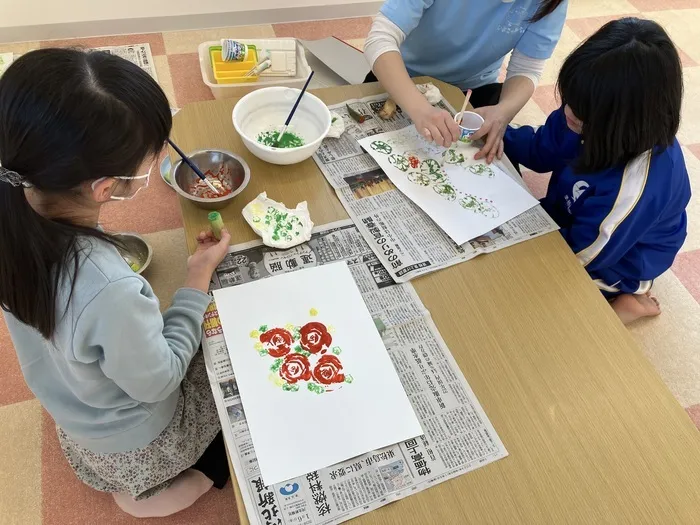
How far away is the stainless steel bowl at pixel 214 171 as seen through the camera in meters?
0.98

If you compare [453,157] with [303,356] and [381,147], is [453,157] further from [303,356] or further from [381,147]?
[303,356]

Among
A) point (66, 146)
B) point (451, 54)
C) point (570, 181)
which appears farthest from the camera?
point (451, 54)

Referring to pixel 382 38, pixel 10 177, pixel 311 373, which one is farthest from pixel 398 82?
pixel 10 177

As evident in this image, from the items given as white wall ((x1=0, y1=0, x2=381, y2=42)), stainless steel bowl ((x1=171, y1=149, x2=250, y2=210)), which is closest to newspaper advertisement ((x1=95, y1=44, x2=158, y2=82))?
white wall ((x1=0, y1=0, x2=381, y2=42))

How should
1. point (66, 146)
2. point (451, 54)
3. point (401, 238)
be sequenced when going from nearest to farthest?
1. point (66, 146)
2. point (401, 238)
3. point (451, 54)

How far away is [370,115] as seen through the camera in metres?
1.25

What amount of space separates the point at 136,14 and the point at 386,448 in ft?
7.32

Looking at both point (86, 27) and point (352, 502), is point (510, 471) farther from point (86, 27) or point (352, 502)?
point (86, 27)

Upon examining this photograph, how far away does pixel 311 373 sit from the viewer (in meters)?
0.82

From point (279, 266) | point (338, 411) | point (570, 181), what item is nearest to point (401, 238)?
point (279, 266)

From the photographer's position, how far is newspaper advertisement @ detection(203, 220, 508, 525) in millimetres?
702

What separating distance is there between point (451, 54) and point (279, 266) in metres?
0.92

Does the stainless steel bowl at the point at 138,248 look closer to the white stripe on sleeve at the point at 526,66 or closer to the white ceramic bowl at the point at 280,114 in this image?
the white ceramic bowl at the point at 280,114

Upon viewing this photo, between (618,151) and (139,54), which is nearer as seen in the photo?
(618,151)
